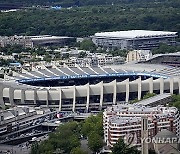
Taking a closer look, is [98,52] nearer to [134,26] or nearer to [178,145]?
[134,26]

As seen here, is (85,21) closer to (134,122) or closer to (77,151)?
(134,122)

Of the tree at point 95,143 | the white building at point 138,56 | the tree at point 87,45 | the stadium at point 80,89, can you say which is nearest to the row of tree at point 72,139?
the tree at point 95,143

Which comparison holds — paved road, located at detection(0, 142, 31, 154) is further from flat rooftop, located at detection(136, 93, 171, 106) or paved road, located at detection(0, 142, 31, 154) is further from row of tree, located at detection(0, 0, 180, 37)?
row of tree, located at detection(0, 0, 180, 37)

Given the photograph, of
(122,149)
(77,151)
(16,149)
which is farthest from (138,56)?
(122,149)

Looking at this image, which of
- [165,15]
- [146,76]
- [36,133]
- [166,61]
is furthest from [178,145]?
[165,15]

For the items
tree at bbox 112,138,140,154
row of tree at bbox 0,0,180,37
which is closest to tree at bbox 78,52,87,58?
row of tree at bbox 0,0,180,37
